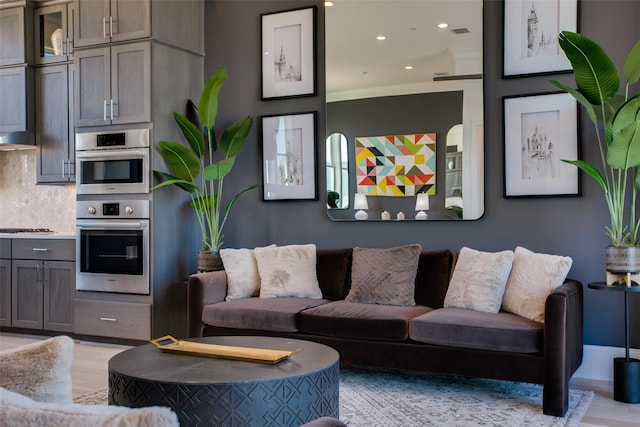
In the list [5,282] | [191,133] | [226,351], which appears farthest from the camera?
[5,282]

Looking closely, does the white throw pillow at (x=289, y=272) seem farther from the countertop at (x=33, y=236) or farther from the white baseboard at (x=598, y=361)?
the countertop at (x=33, y=236)

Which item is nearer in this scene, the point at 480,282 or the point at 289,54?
the point at 480,282

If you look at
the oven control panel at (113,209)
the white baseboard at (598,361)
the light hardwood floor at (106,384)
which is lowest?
the light hardwood floor at (106,384)

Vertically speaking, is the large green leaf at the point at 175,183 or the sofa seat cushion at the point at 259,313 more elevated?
the large green leaf at the point at 175,183

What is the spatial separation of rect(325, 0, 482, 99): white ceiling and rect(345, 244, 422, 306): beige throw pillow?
4.12ft

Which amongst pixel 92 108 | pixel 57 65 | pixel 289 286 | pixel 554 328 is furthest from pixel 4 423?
pixel 57 65

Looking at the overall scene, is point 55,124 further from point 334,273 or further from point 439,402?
point 439,402

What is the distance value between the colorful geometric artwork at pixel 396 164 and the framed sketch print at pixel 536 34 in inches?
29.4

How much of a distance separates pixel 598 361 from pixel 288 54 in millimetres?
3165

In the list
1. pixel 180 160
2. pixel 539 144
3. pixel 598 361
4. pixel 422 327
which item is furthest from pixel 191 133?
pixel 598 361

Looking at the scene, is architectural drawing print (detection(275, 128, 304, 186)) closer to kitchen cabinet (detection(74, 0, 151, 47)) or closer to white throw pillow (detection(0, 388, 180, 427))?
kitchen cabinet (detection(74, 0, 151, 47))

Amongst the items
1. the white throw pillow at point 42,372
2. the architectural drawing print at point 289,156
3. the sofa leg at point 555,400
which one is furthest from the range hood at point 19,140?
the white throw pillow at point 42,372

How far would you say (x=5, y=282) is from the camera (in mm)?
5742

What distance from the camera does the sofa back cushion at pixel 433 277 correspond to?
13.9 feet
